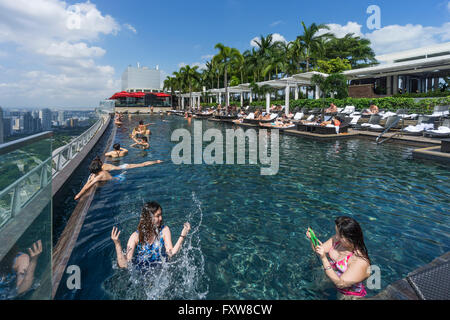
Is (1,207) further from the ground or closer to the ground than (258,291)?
further from the ground

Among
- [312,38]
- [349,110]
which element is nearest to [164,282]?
[349,110]

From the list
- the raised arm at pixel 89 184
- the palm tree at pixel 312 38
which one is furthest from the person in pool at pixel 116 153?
the palm tree at pixel 312 38

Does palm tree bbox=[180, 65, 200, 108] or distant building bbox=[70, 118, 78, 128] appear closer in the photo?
distant building bbox=[70, 118, 78, 128]

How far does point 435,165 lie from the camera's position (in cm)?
812

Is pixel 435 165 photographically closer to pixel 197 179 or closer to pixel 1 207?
pixel 197 179

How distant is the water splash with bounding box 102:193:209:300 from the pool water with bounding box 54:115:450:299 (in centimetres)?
1

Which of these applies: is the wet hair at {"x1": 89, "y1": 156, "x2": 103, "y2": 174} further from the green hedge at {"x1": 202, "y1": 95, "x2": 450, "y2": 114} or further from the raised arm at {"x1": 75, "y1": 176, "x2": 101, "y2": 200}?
the green hedge at {"x1": 202, "y1": 95, "x2": 450, "y2": 114}

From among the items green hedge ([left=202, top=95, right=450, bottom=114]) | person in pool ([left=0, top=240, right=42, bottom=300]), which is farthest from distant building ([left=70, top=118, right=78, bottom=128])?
green hedge ([left=202, top=95, right=450, bottom=114])

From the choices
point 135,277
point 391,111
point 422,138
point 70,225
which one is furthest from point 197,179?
point 391,111

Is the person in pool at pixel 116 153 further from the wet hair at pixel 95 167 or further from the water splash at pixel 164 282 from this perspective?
the water splash at pixel 164 282

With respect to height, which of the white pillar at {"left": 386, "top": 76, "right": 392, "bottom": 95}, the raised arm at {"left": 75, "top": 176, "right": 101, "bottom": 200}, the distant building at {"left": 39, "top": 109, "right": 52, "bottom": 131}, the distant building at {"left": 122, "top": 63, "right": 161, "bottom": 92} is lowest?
the raised arm at {"left": 75, "top": 176, "right": 101, "bottom": 200}

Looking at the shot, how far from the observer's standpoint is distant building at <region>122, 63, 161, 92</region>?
8931 centimetres

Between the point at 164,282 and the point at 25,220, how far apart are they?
235cm
